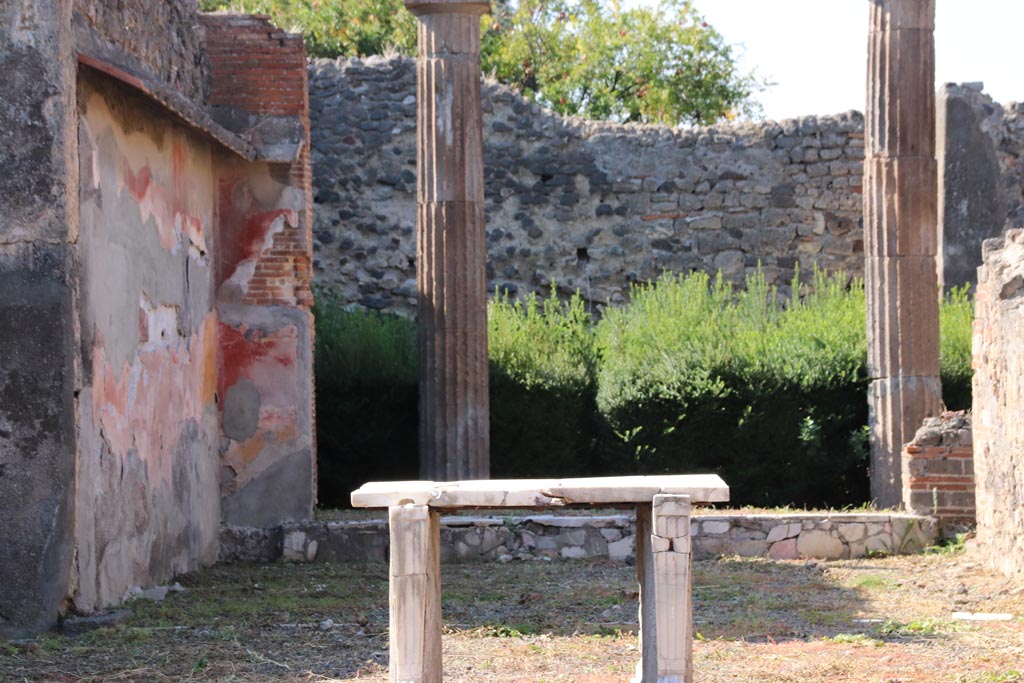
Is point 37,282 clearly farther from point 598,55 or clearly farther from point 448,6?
point 598,55

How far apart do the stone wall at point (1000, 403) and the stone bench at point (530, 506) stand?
347cm

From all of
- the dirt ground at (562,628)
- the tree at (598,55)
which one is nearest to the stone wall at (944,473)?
the dirt ground at (562,628)

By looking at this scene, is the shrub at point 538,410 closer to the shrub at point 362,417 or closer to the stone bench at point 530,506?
the shrub at point 362,417

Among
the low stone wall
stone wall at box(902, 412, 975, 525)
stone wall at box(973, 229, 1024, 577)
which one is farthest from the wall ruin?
stone wall at box(973, 229, 1024, 577)

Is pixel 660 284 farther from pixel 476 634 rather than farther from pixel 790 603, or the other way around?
pixel 476 634

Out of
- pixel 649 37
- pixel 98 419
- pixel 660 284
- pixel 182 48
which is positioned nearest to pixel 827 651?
pixel 98 419

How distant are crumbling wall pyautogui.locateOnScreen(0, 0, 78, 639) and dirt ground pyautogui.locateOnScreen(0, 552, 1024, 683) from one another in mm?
800

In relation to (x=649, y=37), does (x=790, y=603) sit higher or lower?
lower

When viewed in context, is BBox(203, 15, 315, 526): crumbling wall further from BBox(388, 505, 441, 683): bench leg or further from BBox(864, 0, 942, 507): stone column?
BBox(388, 505, 441, 683): bench leg

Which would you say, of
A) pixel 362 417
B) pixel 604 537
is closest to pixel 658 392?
pixel 604 537

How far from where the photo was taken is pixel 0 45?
7.27 m

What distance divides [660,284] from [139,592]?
7461mm

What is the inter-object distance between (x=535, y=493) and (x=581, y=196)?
10.5 m

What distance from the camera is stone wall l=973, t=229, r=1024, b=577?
8.72 metres
